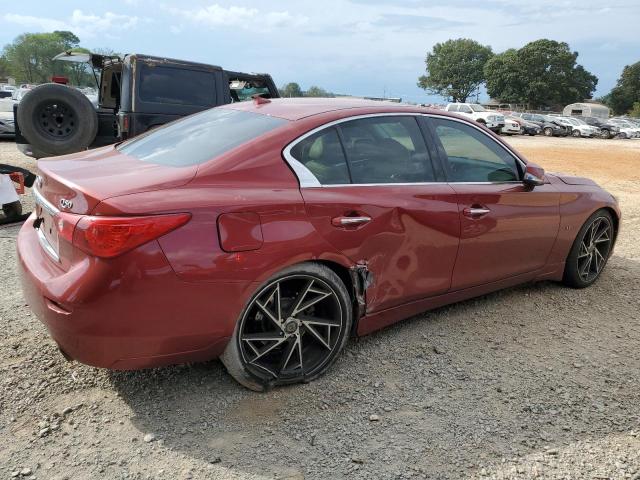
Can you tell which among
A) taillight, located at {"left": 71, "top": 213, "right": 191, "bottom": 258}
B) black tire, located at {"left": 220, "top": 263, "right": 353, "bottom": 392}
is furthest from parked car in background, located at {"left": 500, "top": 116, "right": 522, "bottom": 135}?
taillight, located at {"left": 71, "top": 213, "right": 191, "bottom": 258}

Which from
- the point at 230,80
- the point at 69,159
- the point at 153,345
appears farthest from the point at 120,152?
the point at 230,80

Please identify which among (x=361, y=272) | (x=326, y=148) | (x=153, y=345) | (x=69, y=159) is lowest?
(x=153, y=345)

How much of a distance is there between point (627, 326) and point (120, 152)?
3.68 m

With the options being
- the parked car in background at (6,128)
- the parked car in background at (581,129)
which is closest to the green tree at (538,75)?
the parked car in background at (581,129)

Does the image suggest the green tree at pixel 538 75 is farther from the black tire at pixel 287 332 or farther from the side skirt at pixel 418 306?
the black tire at pixel 287 332

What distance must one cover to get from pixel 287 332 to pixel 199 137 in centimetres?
123

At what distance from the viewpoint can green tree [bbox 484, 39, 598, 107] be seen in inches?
3334

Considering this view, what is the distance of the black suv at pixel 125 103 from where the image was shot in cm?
760

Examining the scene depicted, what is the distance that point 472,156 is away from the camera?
3.80 meters

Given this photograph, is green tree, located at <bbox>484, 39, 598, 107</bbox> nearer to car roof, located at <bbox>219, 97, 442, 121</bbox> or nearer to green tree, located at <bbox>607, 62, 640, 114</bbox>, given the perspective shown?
green tree, located at <bbox>607, 62, 640, 114</bbox>

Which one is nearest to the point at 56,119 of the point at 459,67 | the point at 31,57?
the point at 459,67

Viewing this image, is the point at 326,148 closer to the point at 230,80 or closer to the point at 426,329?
the point at 426,329

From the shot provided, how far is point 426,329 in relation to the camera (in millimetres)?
3789

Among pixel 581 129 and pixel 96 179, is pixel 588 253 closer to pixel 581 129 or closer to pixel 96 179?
pixel 96 179
